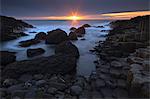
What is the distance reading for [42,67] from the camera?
1697 cm

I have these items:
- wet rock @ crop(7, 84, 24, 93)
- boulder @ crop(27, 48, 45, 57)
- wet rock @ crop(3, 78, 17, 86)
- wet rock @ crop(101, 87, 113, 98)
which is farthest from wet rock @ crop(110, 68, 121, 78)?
boulder @ crop(27, 48, 45, 57)

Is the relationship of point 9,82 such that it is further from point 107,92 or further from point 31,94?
point 107,92

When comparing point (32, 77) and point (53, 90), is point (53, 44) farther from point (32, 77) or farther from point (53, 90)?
point (53, 90)

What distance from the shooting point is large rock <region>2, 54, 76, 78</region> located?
1655 cm

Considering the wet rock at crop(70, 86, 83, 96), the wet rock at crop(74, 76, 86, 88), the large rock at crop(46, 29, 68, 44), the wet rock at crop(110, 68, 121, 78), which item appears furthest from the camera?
the large rock at crop(46, 29, 68, 44)

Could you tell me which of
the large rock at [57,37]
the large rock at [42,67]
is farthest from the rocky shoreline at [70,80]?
the large rock at [57,37]

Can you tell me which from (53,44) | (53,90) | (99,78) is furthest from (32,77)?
(53,44)

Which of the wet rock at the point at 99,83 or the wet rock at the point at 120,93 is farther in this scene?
the wet rock at the point at 99,83

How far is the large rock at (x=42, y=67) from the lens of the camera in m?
16.5

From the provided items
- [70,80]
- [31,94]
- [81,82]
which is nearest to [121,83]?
[81,82]

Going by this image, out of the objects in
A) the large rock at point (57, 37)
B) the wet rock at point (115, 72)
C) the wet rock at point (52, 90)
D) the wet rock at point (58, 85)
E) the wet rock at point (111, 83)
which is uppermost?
the large rock at point (57, 37)

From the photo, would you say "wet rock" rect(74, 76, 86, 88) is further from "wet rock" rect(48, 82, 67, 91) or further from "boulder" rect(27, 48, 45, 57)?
"boulder" rect(27, 48, 45, 57)

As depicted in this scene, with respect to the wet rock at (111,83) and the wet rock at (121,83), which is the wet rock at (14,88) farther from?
the wet rock at (121,83)

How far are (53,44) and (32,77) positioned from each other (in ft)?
59.4
